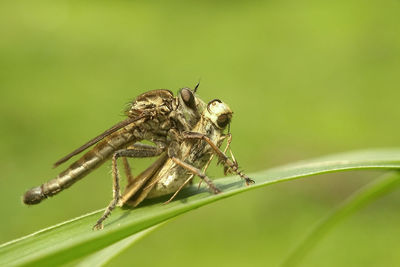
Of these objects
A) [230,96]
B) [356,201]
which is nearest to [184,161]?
[356,201]

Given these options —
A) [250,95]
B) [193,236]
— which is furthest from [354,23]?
[193,236]

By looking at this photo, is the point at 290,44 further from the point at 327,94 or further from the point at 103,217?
the point at 103,217

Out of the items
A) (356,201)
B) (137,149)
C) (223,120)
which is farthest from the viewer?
(137,149)

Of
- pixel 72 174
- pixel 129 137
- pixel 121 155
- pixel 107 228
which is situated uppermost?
pixel 129 137

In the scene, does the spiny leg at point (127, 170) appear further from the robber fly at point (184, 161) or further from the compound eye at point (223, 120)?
the compound eye at point (223, 120)

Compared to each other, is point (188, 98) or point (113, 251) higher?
point (188, 98)

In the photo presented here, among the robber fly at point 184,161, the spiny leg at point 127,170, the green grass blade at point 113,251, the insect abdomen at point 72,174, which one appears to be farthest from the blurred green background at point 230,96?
the green grass blade at point 113,251

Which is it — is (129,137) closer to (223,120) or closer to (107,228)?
(223,120)
